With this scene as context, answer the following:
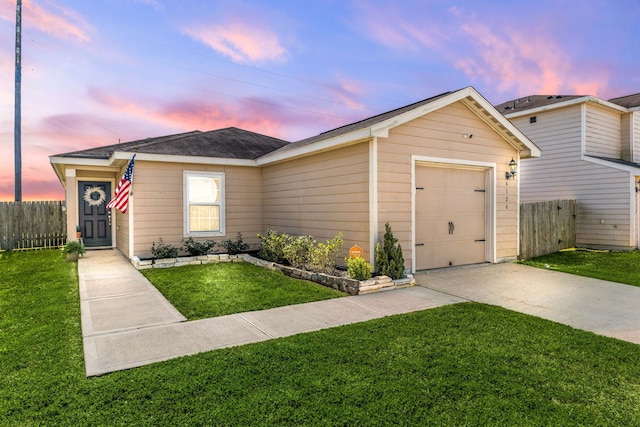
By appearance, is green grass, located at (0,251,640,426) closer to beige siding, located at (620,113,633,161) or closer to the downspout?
the downspout

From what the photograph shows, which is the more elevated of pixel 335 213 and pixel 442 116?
pixel 442 116

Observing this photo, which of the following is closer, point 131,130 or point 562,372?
point 562,372

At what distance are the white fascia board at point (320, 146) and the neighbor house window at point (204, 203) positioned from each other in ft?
4.39

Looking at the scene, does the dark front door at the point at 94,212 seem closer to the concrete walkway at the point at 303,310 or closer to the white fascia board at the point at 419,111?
the concrete walkway at the point at 303,310

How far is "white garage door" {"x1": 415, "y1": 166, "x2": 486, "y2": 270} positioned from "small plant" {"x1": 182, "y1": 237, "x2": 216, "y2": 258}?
510cm

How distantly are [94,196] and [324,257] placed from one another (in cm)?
871

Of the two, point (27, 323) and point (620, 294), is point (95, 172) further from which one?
point (620, 294)

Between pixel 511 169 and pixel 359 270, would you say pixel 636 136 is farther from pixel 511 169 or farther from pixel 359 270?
pixel 359 270

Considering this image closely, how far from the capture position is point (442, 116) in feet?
25.1

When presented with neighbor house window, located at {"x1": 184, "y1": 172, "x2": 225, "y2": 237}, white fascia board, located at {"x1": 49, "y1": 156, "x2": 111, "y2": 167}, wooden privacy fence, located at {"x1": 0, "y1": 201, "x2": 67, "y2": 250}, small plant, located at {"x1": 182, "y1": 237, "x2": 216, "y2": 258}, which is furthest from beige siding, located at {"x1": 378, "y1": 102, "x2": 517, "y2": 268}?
wooden privacy fence, located at {"x1": 0, "y1": 201, "x2": 67, "y2": 250}

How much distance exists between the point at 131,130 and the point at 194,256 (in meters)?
8.09

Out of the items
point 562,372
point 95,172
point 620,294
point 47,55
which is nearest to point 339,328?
point 562,372

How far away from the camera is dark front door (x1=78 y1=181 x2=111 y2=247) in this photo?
1130 cm

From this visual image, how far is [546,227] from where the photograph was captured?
417 inches
